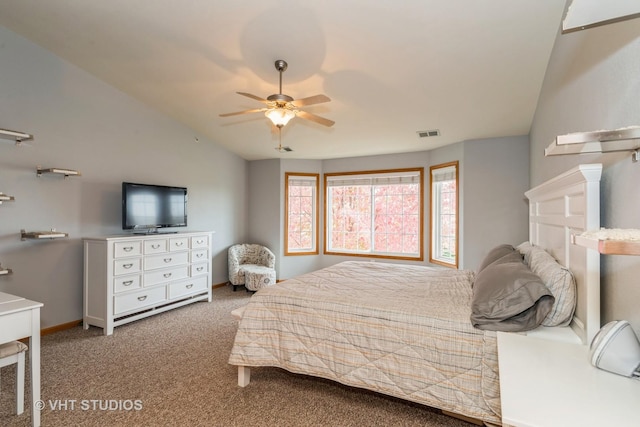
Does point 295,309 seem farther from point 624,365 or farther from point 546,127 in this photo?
point 546,127

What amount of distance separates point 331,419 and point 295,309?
71cm

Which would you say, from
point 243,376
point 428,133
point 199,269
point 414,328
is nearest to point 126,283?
point 199,269

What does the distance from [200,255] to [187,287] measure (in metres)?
0.47

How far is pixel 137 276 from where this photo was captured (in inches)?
145

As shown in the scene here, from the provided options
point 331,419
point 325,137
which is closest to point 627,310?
point 331,419

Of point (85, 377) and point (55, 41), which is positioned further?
point (55, 41)

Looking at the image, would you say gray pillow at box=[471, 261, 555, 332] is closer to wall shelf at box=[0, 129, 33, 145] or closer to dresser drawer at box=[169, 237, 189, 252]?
dresser drawer at box=[169, 237, 189, 252]

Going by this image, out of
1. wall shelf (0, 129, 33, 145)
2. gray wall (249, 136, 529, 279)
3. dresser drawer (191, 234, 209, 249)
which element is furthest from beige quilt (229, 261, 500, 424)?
wall shelf (0, 129, 33, 145)

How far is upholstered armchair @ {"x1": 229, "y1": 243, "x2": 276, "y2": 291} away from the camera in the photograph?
197 inches

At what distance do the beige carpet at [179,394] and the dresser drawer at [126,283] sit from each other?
56cm

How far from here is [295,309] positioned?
2.21 meters

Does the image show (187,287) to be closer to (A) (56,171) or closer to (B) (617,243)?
(A) (56,171)

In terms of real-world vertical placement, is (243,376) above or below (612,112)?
below

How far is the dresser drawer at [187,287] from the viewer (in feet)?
13.6
